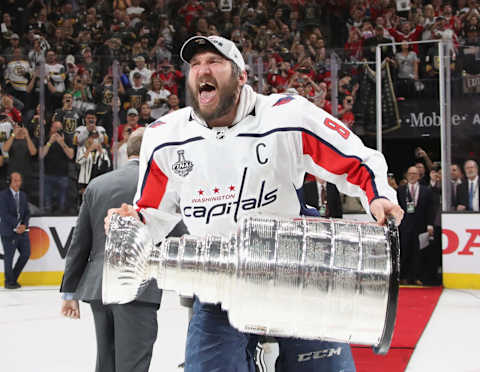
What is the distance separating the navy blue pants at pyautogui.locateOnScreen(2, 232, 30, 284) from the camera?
355 inches

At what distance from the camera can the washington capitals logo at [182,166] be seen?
2.30 m

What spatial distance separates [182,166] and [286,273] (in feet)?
2.39

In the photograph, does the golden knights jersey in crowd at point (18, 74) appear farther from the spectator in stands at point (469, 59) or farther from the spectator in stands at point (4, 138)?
the spectator in stands at point (469, 59)

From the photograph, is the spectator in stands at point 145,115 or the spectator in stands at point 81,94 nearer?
the spectator in stands at point 81,94

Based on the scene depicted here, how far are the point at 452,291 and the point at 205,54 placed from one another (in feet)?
23.6

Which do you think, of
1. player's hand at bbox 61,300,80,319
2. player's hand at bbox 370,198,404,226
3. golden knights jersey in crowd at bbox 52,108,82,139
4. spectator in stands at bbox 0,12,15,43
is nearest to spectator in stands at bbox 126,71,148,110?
golden knights jersey in crowd at bbox 52,108,82,139

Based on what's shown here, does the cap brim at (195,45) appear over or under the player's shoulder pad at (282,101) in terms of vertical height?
over

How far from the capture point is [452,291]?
866 cm

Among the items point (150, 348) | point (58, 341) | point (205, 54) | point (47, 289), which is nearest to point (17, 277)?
point (47, 289)

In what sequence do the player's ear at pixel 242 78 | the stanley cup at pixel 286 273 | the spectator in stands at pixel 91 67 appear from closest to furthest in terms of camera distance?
1. the stanley cup at pixel 286 273
2. the player's ear at pixel 242 78
3. the spectator in stands at pixel 91 67

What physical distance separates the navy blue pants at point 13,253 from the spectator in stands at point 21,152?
74cm

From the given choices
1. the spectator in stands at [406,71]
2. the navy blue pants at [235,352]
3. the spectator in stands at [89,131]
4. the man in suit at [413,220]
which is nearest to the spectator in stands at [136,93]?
the spectator in stands at [89,131]

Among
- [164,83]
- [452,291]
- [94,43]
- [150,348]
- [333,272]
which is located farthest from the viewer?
[94,43]

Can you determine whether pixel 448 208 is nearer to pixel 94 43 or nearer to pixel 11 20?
pixel 94 43
